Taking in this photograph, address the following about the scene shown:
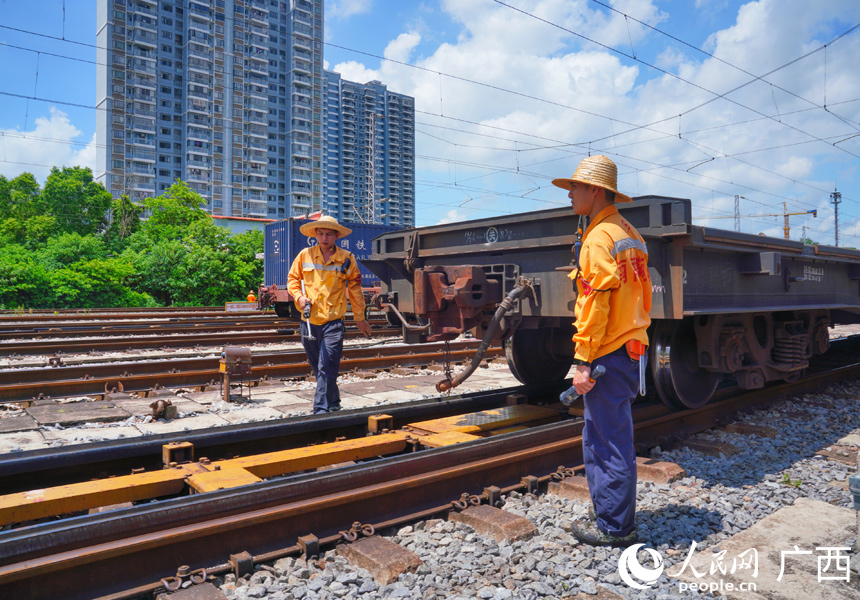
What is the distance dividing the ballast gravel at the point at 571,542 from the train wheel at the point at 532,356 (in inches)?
70.8

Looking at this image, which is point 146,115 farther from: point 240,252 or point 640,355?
point 640,355

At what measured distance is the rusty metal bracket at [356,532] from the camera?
3.02 m

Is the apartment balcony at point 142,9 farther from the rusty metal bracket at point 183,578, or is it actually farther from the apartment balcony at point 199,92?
the rusty metal bracket at point 183,578

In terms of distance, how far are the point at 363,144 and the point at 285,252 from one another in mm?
120839

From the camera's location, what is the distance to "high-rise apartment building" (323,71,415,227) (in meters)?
131

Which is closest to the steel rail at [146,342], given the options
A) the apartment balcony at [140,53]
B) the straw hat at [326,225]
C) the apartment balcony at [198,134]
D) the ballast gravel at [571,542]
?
the straw hat at [326,225]

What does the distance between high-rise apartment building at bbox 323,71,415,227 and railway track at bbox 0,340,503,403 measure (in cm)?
12193

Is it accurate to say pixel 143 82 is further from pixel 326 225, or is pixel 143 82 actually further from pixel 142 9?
pixel 326 225

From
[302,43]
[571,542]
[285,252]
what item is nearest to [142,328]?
[285,252]

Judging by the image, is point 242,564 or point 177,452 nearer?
point 242,564

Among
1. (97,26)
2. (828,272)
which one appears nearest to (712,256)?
(828,272)

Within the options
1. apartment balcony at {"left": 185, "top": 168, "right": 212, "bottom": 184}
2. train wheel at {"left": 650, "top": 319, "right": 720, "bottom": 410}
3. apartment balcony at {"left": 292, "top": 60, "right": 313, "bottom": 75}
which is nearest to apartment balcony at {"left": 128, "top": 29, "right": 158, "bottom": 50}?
apartment balcony at {"left": 185, "top": 168, "right": 212, "bottom": 184}

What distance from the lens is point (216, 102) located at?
95.6 meters

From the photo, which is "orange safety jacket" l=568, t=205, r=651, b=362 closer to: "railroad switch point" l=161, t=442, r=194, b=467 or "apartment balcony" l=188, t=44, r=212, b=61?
"railroad switch point" l=161, t=442, r=194, b=467
